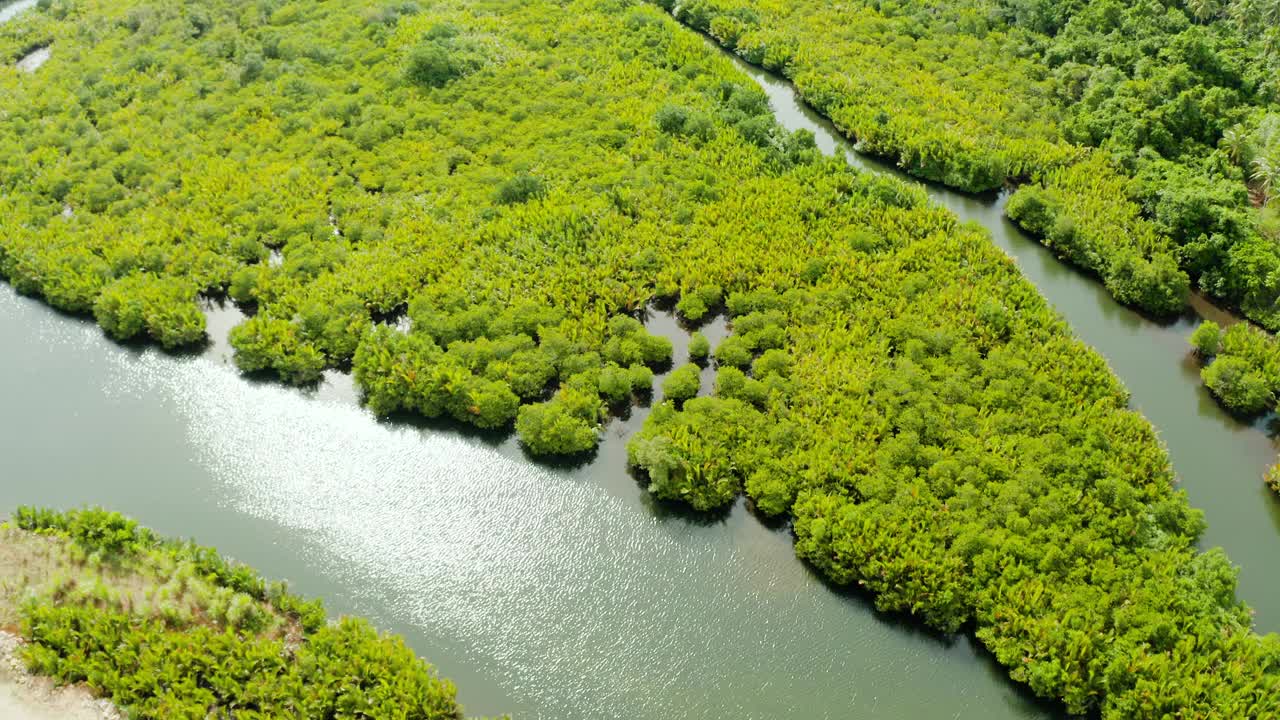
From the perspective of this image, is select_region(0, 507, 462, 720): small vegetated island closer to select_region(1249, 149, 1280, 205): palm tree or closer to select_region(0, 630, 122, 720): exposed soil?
select_region(0, 630, 122, 720): exposed soil

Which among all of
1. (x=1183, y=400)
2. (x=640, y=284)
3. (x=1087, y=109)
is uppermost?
(x=1087, y=109)

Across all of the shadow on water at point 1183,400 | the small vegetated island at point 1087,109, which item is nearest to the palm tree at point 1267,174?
the small vegetated island at point 1087,109

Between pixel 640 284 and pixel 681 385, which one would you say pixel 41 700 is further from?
pixel 640 284

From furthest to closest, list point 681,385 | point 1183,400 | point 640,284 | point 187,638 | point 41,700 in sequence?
point 640,284, point 1183,400, point 681,385, point 187,638, point 41,700

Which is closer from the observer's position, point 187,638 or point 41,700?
point 41,700

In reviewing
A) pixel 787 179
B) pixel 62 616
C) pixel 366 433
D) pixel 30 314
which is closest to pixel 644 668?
pixel 366 433

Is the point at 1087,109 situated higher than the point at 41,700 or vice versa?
the point at 1087,109

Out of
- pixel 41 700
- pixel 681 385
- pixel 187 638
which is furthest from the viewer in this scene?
pixel 681 385

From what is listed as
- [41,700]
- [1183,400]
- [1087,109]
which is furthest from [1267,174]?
[41,700]
